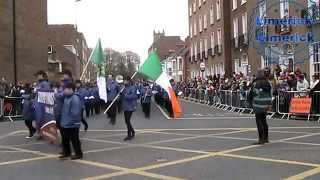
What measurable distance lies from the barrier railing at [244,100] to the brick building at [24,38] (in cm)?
1363

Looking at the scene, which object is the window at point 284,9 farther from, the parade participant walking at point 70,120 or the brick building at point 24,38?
the parade participant walking at point 70,120

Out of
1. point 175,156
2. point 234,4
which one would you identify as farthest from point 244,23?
point 175,156

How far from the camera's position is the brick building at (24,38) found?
146ft

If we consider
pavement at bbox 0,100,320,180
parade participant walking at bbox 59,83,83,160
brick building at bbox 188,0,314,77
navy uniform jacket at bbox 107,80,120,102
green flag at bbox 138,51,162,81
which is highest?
brick building at bbox 188,0,314,77

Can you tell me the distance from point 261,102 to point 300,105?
8.83 metres

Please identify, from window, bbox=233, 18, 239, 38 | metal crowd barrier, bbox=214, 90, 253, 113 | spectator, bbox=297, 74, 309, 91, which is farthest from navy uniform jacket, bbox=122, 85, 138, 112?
window, bbox=233, 18, 239, 38

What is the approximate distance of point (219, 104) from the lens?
3431 centimetres

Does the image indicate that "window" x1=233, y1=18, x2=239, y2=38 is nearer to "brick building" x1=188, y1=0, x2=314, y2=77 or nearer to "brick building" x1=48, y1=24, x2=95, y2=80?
"brick building" x1=188, y1=0, x2=314, y2=77

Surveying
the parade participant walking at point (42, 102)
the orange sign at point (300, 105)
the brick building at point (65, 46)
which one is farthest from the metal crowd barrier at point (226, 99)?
the brick building at point (65, 46)

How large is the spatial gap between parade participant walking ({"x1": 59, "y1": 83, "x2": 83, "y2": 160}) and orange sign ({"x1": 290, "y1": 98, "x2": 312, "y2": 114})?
472 inches

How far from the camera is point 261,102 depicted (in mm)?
14344

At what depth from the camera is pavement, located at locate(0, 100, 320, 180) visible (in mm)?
10258

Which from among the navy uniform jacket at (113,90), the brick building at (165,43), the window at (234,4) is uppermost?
the brick building at (165,43)

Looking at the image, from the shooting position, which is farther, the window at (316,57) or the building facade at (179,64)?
the building facade at (179,64)
